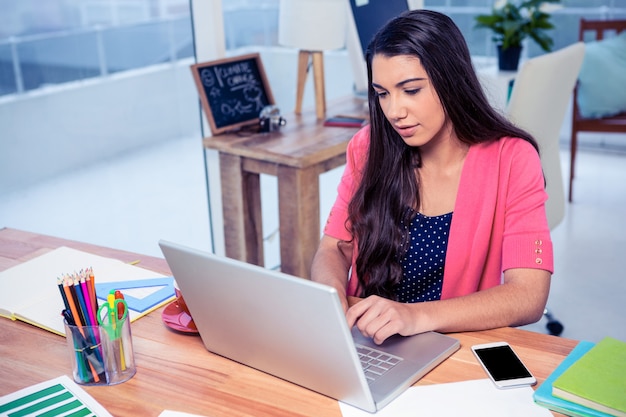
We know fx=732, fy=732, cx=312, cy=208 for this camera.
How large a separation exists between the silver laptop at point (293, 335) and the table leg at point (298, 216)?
3.42 feet

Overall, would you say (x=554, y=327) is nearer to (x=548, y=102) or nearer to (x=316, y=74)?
(x=548, y=102)

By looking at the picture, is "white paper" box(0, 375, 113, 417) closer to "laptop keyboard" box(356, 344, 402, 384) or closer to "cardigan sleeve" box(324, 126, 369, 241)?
"laptop keyboard" box(356, 344, 402, 384)

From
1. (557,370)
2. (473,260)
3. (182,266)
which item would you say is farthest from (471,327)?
(182,266)

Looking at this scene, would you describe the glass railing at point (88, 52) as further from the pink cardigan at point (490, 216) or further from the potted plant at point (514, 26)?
the potted plant at point (514, 26)

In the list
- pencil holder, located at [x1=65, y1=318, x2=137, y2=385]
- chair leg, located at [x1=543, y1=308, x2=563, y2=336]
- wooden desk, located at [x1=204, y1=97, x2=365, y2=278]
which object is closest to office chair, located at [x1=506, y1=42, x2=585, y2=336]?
chair leg, located at [x1=543, y1=308, x2=563, y2=336]

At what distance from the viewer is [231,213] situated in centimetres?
238

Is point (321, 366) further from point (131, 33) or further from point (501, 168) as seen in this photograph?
point (131, 33)

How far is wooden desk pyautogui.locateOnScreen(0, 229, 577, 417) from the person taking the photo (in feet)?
3.31

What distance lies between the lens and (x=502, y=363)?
1.08 metres

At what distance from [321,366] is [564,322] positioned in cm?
187

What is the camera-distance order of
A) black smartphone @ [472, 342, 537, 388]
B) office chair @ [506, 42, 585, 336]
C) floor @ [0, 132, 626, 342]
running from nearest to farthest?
black smartphone @ [472, 342, 537, 388] < office chair @ [506, 42, 585, 336] < floor @ [0, 132, 626, 342]

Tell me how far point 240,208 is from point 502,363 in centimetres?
139

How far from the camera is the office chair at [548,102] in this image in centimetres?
208

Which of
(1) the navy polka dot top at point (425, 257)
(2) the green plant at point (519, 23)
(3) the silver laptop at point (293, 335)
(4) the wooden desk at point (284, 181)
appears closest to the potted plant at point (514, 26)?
(2) the green plant at point (519, 23)
